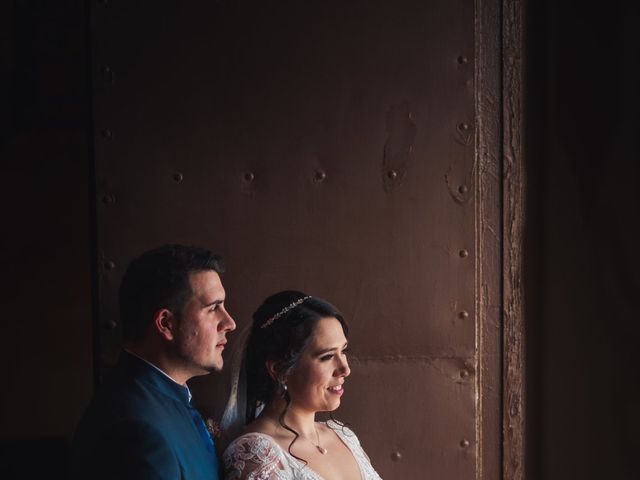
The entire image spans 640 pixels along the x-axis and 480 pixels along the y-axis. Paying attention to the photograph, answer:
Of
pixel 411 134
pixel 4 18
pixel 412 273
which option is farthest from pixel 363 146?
pixel 4 18

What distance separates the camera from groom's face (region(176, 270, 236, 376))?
5.81ft

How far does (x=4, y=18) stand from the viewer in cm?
333

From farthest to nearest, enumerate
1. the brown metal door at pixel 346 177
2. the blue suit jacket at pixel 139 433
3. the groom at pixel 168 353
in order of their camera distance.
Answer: the brown metal door at pixel 346 177 → the groom at pixel 168 353 → the blue suit jacket at pixel 139 433

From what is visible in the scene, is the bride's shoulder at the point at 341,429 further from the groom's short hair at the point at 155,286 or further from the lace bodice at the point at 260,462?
the groom's short hair at the point at 155,286

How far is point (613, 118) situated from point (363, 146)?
2.78ft

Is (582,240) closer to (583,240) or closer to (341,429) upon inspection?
(583,240)

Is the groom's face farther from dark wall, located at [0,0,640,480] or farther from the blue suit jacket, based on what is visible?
dark wall, located at [0,0,640,480]

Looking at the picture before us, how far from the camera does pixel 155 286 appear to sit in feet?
5.82

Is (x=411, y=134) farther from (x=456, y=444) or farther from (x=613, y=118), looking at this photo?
(x=456, y=444)

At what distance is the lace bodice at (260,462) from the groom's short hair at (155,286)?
451mm

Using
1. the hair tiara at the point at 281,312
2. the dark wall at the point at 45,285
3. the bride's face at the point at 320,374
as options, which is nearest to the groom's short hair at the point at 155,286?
the hair tiara at the point at 281,312

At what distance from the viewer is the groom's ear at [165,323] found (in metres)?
1.75

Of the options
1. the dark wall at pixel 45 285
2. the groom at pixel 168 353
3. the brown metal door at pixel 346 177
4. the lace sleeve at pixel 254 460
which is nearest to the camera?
the groom at pixel 168 353

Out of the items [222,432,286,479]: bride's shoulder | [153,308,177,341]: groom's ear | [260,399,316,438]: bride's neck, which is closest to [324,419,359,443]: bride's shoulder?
[260,399,316,438]: bride's neck
